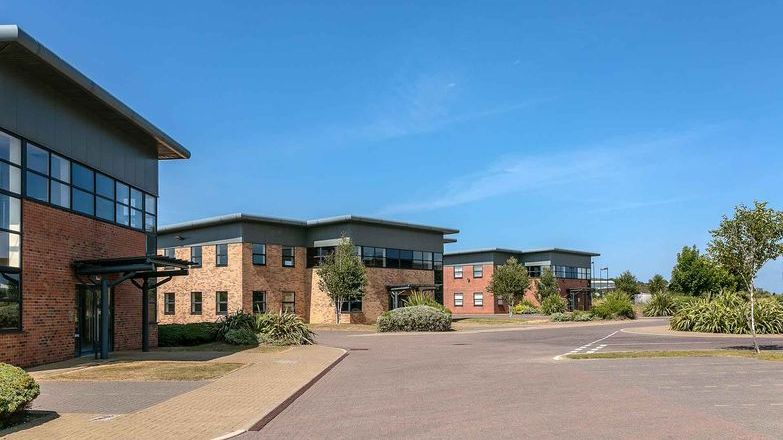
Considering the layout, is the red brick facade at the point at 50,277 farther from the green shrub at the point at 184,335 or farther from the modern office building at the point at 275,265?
the modern office building at the point at 275,265

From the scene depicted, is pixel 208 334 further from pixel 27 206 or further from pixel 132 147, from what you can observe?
pixel 27 206

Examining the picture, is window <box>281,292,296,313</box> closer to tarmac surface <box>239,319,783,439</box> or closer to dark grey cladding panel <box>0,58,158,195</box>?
dark grey cladding panel <box>0,58,158,195</box>

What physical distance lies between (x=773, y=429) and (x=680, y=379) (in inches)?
220

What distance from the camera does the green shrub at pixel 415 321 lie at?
36.8 m

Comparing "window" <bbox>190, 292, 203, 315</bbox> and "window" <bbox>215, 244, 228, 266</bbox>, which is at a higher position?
"window" <bbox>215, 244, 228, 266</bbox>

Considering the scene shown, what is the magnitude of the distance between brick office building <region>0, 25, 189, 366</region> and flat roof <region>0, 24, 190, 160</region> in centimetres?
3

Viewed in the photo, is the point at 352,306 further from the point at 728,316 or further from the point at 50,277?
the point at 50,277

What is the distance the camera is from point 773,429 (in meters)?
8.62

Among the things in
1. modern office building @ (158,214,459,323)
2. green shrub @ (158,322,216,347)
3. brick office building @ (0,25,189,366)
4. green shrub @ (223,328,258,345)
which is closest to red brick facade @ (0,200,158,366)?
brick office building @ (0,25,189,366)

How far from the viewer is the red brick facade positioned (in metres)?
17.5

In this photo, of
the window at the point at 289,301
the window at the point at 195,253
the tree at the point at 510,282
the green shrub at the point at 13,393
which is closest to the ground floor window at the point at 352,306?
the window at the point at 289,301

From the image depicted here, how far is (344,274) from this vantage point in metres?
43.5

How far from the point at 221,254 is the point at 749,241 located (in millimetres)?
33959

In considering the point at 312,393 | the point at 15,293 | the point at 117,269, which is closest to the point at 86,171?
the point at 117,269
